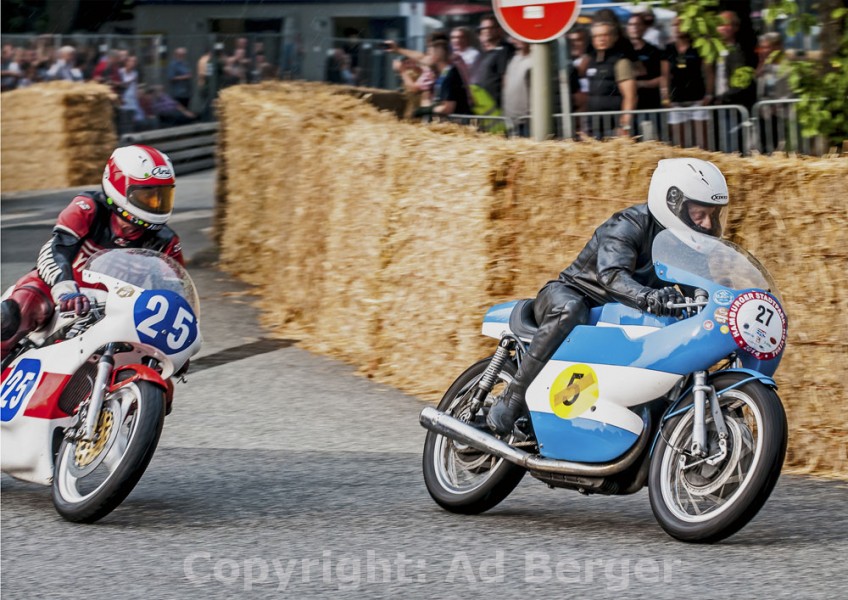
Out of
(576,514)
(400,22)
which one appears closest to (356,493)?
(576,514)

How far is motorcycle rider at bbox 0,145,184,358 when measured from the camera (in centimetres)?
711

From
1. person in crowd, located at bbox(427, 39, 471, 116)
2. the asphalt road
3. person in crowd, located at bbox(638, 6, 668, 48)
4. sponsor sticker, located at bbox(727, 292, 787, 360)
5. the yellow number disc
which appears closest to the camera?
the asphalt road

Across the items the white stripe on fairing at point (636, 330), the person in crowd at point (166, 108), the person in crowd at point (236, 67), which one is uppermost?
the person in crowd at point (236, 67)

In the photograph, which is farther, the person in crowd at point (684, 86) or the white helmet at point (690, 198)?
the person in crowd at point (684, 86)

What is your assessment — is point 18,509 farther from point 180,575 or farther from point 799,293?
point 799,293

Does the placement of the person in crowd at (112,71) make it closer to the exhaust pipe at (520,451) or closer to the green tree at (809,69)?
the green tree at (809,69)

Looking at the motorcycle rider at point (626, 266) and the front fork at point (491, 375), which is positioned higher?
the motorcycle rider at point (626, 266)

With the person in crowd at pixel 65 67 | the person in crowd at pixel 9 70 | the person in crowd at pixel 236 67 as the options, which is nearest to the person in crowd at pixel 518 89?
the person in crowd at pixel 236 67

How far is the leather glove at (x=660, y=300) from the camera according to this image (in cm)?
610

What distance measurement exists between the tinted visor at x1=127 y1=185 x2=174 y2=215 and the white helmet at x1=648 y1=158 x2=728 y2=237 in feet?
7.83

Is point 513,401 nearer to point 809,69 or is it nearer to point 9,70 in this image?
point 809,69

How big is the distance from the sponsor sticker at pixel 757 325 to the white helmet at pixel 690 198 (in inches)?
18.5

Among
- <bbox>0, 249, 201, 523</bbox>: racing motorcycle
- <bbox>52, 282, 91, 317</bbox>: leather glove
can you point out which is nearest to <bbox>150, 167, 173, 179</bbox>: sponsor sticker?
<bbox>0, 249, 201, 523</bbox>: racing motorcycle

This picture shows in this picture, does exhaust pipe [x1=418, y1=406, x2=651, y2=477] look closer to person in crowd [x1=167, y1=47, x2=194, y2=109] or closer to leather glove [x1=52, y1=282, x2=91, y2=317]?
leather glove [x1=52, y1=282, x2=91, y2=317]
